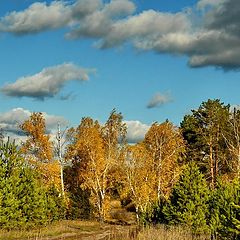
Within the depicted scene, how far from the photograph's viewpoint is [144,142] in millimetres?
60312

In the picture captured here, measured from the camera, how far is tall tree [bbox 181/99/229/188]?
59562 mm

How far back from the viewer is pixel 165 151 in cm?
5831

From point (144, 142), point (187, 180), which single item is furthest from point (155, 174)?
point (187, 180)

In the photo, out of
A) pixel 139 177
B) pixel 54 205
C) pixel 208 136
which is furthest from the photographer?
pixel 208 136

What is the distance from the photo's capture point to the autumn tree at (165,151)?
5472 cm

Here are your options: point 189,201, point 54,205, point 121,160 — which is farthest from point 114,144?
point 189,201

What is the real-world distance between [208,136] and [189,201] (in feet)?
99.6

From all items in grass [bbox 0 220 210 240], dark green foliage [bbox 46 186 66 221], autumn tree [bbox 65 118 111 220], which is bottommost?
grass [bbox 0 220 210 240]

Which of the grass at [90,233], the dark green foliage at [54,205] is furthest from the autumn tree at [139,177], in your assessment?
the dark green foliage at [54,205]

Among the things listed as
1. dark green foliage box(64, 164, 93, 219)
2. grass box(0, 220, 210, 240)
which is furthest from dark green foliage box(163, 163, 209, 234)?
dark green foliage box(64, 164, 93, 219)

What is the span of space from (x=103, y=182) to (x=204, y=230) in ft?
87.8

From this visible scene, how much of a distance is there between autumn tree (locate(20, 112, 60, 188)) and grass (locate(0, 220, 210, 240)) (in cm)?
755

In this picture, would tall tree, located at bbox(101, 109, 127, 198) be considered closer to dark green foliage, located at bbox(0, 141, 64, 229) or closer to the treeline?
the treeline

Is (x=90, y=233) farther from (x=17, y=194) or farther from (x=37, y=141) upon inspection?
(x=37, y=141)
